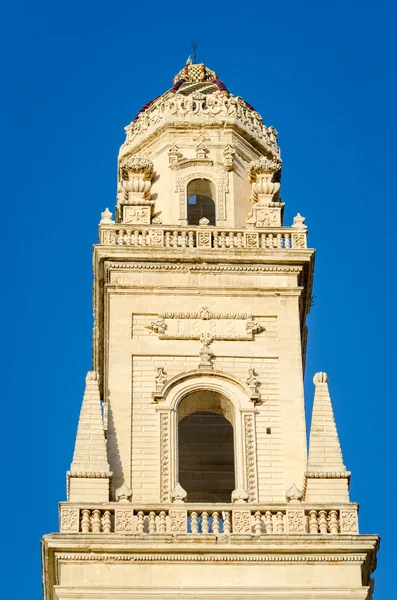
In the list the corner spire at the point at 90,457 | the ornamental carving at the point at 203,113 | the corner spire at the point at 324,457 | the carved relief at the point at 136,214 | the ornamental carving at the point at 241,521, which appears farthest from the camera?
the ornamental carving at the point at 203,113

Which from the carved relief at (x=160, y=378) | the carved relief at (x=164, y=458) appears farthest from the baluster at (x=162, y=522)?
the carved relief at (x=160, y=378)

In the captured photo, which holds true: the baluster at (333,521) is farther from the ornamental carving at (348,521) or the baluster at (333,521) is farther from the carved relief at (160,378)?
the carved relief at (160,378)

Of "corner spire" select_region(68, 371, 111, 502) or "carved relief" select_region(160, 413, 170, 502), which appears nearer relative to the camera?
"corner spire" select_region(68, 371, 111, 502)

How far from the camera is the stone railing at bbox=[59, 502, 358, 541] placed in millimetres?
37156

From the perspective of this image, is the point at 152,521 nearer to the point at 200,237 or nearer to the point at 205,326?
the point at 205,326

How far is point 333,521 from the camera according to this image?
37.5 meters

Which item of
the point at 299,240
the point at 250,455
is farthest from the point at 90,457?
the point at 299,240

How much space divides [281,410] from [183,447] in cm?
335

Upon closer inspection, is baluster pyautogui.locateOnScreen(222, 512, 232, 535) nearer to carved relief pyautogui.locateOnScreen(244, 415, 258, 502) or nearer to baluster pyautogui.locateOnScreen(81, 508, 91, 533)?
carved relief pyautogui.locateOnScreen(244, 415, 258, 502)

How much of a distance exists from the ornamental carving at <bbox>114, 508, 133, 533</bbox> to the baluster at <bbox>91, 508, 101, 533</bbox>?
0.91 feet

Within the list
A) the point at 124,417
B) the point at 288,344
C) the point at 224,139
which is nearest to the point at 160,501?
the point at 124,417

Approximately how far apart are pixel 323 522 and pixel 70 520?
172 inches

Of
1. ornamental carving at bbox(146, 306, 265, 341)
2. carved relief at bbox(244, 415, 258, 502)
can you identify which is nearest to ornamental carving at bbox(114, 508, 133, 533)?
carved relief at bbox(244, 415, 258, 502)

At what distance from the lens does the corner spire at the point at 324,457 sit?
125ft
